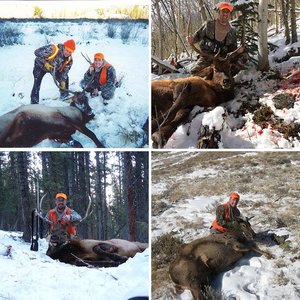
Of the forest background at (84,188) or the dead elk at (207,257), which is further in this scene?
the forest background at (84,188)

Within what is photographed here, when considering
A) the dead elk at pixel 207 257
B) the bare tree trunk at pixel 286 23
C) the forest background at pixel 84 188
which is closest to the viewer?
the dead elk at pixel 207 257

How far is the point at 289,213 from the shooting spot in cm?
589

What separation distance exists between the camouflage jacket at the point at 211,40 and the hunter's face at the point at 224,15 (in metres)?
0.12

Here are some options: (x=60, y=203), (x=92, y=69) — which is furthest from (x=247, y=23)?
(x=60, y=203)

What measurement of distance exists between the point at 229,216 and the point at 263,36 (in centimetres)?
224

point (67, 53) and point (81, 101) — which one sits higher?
point (67, 53)

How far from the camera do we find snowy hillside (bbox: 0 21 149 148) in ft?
20.3

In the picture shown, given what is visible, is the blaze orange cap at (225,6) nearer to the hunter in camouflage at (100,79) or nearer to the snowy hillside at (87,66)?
the snowy hillside at (87,66)

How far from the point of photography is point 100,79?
6293mm

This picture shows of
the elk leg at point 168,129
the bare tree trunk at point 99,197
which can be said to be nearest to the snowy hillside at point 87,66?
the elk leg at point 168,129

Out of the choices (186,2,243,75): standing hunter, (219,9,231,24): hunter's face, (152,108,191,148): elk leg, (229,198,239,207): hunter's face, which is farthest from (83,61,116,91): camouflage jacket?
(229,198,239,207): hunter's face

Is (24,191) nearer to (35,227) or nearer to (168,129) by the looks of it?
(35,227)

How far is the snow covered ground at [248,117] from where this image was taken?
19.6 ft

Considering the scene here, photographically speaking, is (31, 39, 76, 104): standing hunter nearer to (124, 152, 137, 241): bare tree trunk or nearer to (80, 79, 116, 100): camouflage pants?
(80, 79, 116, 100): camouflage pants
